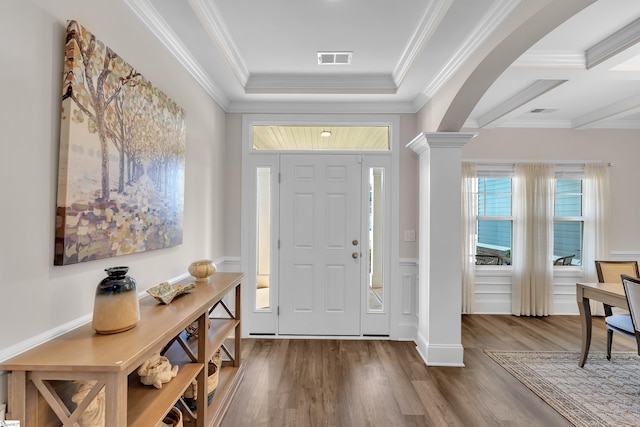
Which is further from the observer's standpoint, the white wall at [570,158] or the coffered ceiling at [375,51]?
the white wall at [570,158]

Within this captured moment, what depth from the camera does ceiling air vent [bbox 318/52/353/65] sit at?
2.61 meters

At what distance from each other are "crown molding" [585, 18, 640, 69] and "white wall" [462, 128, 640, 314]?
1907mm

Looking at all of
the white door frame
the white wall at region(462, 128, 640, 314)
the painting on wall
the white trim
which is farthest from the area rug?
the painting on wall

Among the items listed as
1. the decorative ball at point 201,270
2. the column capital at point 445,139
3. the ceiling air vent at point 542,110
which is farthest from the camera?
the ceiling air vent at point 542,110

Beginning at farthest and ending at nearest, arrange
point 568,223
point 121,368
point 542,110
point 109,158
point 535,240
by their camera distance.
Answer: point 568,223
point 535,240
point 542,110
point 109,158
point 121,368

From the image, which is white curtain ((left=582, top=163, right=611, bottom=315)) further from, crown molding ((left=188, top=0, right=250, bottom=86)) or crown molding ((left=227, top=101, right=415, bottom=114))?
crown molding ((left=188, top=0, right=250, bottom=86))

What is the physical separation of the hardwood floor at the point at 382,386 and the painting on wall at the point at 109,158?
1.40 m

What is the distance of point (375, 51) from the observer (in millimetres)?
2582

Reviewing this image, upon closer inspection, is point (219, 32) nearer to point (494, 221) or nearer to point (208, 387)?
point (208, 387)

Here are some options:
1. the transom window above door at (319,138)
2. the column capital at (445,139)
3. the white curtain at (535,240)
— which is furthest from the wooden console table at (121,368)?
the white curtain at (535,240)

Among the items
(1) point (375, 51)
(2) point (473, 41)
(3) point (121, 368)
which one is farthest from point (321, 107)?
(3) point (121, 368)

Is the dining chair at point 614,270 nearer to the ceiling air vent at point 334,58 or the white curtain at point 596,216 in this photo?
the white curtain at point 596,216

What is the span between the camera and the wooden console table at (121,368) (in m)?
1.00

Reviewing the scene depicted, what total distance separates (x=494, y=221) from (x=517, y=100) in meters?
1.78
